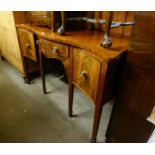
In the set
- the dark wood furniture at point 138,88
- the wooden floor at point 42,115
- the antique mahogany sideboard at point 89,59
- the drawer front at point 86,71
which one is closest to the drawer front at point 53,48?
the antique mahogany sideboard at point 89,59

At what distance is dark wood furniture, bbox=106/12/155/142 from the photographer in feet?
1.97

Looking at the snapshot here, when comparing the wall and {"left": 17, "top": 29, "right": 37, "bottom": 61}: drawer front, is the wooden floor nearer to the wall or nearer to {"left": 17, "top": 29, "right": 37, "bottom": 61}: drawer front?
the wall

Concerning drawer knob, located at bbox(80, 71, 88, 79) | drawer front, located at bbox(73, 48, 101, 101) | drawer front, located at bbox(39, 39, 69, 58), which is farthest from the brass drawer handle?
drawer knob, located at bbox(80, 71, 88, 79)

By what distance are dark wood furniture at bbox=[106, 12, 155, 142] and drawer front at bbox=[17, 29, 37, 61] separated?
3.09 ft

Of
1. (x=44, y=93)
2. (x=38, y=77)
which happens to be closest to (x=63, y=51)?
(x=44, y=93)

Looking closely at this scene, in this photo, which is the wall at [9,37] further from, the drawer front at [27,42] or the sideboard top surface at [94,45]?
the sideboard top surface at [94,45]

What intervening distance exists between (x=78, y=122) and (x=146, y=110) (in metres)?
0.73

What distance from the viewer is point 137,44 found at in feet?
2.12

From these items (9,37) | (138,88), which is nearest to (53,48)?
(138,88)

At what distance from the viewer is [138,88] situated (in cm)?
74

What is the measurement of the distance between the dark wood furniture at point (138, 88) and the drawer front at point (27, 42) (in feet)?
3.09

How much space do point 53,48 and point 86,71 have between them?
0.37 m

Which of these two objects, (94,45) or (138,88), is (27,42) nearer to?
(94,45)

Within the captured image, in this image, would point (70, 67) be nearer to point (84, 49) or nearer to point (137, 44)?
point (84, 49)
